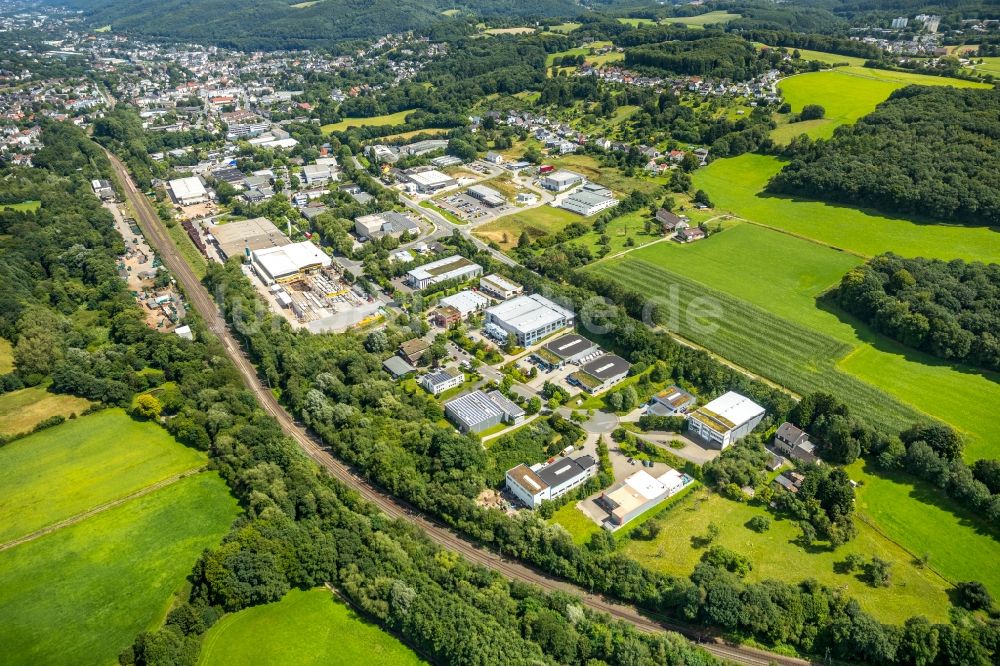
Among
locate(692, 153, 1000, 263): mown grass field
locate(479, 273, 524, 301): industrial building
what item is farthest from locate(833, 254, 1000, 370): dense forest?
locate(479, 273, 524, 301): industrial building

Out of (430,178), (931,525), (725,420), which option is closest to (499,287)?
(725,420)

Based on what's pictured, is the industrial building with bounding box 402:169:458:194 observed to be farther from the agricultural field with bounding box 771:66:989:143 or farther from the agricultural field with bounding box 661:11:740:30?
the agricultural field with bounding box 661:11:740:30

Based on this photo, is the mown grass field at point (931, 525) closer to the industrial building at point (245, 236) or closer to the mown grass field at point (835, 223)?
the mown grass field at point (835, 223)

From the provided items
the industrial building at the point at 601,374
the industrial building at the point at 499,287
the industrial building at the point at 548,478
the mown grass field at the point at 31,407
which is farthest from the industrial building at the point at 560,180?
the mown grass field at the point at 31,407

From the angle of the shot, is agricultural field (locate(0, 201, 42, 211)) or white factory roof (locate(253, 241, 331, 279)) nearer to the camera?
white factory roof (locate(253, 241, 331, 279))

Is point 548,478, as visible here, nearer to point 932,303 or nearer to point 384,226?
point 932,303

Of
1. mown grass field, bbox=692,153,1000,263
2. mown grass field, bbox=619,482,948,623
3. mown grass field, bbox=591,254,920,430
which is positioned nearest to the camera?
mown grass field, bbox=619,482,948,623

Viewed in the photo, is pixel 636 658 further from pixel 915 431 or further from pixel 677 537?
pixel 915 431
